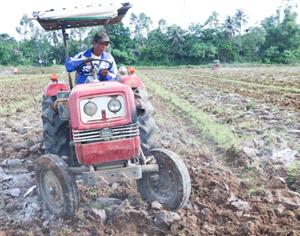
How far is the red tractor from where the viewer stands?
467 centimetres

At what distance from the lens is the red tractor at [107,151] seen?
15.3ft

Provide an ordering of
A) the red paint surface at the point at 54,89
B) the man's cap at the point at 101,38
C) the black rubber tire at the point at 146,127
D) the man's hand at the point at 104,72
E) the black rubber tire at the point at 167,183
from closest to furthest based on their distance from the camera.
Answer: the black rubber tire at the point at 167,183 → the black rubber tire at the point at 146,127 → the man's hand at the point at 104,72 → the man's cap at the point at 101,38 → the red paint surface at the point at 54,89

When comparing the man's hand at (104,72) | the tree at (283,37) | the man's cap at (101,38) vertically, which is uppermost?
the man's cap at (101,38)

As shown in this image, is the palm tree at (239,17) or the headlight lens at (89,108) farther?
the palm tree at (239,17)

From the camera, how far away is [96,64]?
5637 mm

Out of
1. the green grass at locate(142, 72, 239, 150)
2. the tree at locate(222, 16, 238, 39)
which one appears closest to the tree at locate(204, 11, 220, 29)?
the tree at locate(222, 16, 238, 39)

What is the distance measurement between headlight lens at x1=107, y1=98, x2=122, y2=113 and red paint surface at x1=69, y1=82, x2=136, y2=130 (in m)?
0.07

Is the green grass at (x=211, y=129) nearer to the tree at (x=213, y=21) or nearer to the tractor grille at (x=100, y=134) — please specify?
the tractor grille at (x=100, y=134)

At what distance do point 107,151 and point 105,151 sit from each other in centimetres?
2

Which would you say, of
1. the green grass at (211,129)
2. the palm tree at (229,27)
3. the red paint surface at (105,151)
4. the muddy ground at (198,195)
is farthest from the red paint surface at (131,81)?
the palm tree at (229,27)

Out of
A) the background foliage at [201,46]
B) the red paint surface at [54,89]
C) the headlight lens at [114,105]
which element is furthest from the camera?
the background foliage at [201,46]

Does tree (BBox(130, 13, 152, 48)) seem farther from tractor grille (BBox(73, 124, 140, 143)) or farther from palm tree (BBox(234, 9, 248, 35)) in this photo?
tractor grille (BBox(73, 124, 140, 143))

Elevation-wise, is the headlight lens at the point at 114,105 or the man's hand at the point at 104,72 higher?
the man's hand at the point at 104,72

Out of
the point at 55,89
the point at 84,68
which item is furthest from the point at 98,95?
the point at 55,89
